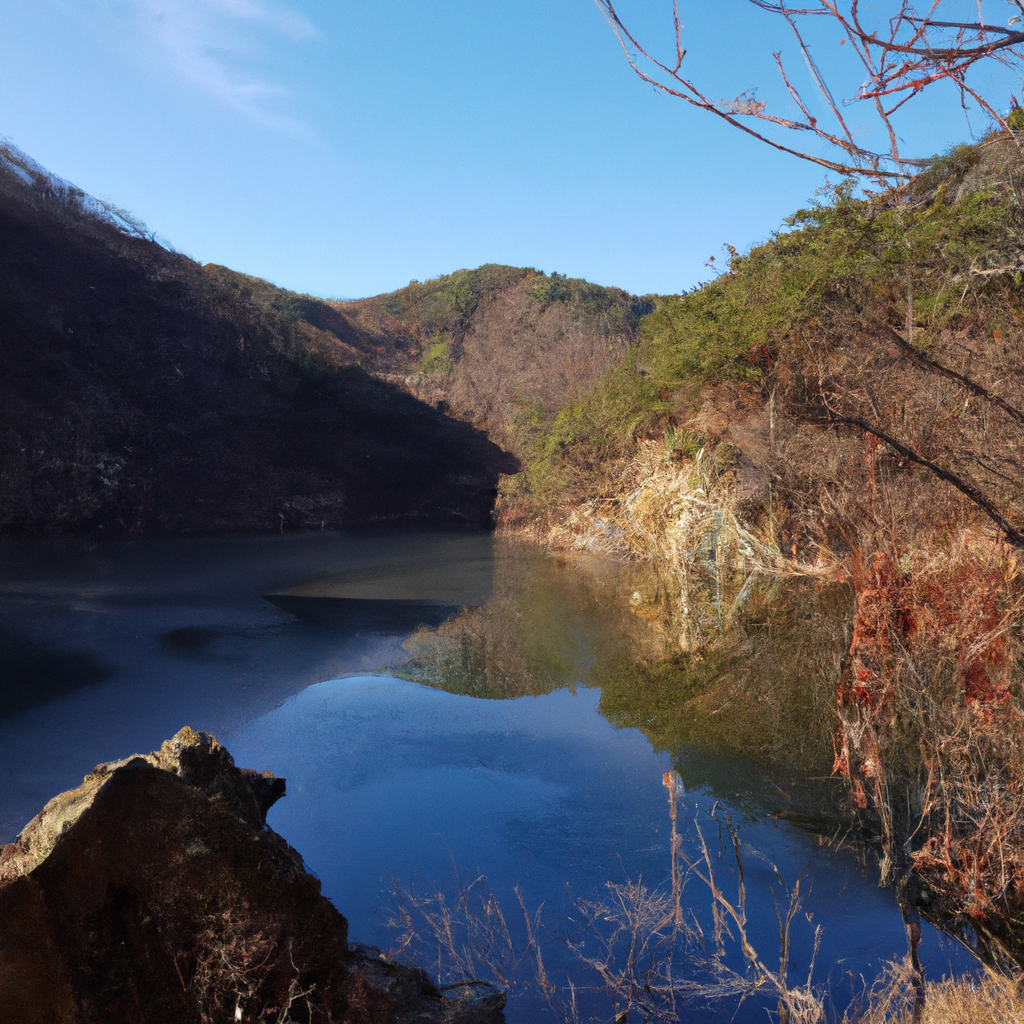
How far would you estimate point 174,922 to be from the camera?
2900 mm

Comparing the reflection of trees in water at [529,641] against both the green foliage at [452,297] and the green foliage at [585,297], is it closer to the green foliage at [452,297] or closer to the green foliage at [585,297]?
the green foliage at [585,297]

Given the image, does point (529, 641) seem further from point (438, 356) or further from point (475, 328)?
point (475, 328)

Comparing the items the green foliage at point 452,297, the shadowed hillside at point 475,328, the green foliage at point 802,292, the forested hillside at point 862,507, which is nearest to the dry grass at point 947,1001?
the forested hillside at point 862,507

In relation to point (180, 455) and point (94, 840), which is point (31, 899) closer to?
point (94, 840)

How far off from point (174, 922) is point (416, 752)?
383cm

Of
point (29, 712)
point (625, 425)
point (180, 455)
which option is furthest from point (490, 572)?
point (180, 455)

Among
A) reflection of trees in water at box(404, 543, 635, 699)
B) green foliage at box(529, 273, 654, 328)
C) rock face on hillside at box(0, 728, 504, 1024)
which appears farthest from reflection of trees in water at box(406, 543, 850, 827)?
green foliage at box(529, 273, 654, 328)

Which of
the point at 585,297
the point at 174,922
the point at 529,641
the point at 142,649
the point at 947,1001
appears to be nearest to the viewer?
the point at 174,922

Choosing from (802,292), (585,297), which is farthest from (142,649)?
(585,297)

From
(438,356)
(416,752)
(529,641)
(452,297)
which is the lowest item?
(416,752)

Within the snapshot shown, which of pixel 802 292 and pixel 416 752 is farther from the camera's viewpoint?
pixel 802 292

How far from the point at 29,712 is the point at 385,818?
13.4ft

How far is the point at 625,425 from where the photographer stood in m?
16.5

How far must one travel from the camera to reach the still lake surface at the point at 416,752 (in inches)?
178
